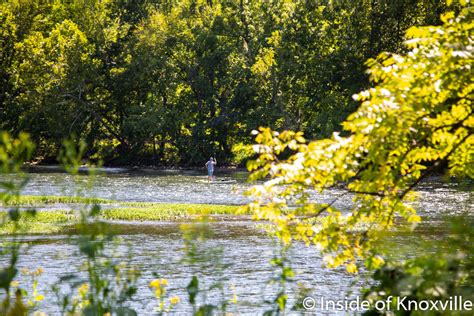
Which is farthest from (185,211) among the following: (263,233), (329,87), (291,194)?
(329,87)

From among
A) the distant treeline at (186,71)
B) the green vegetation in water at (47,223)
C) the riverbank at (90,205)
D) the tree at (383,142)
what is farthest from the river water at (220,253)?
the distant treeline at (186,71)

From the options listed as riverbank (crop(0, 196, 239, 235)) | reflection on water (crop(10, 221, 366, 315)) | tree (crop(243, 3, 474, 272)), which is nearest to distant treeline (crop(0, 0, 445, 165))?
riverbank (crop(0, 196, 239, 235))

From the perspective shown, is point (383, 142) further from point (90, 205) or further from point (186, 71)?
point (186, 71)

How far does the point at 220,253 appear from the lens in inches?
239

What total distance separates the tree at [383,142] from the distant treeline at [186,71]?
52.9m

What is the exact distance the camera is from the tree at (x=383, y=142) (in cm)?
804

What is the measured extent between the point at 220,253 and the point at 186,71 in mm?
66786

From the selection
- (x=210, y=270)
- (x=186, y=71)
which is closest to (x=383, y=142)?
(x=210, y=270)

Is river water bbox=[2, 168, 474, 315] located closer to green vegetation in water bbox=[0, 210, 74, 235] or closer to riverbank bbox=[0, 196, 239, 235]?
green vegetation in water bbox=[0, 210, 74, 235]

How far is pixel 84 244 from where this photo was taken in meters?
5.43

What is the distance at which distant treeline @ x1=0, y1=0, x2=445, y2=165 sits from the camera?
64.9m

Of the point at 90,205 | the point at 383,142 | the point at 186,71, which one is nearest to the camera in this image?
the point at 383,142

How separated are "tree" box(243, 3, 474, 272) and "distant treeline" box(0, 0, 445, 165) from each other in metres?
52.9

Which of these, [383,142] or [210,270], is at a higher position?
[383,142]
